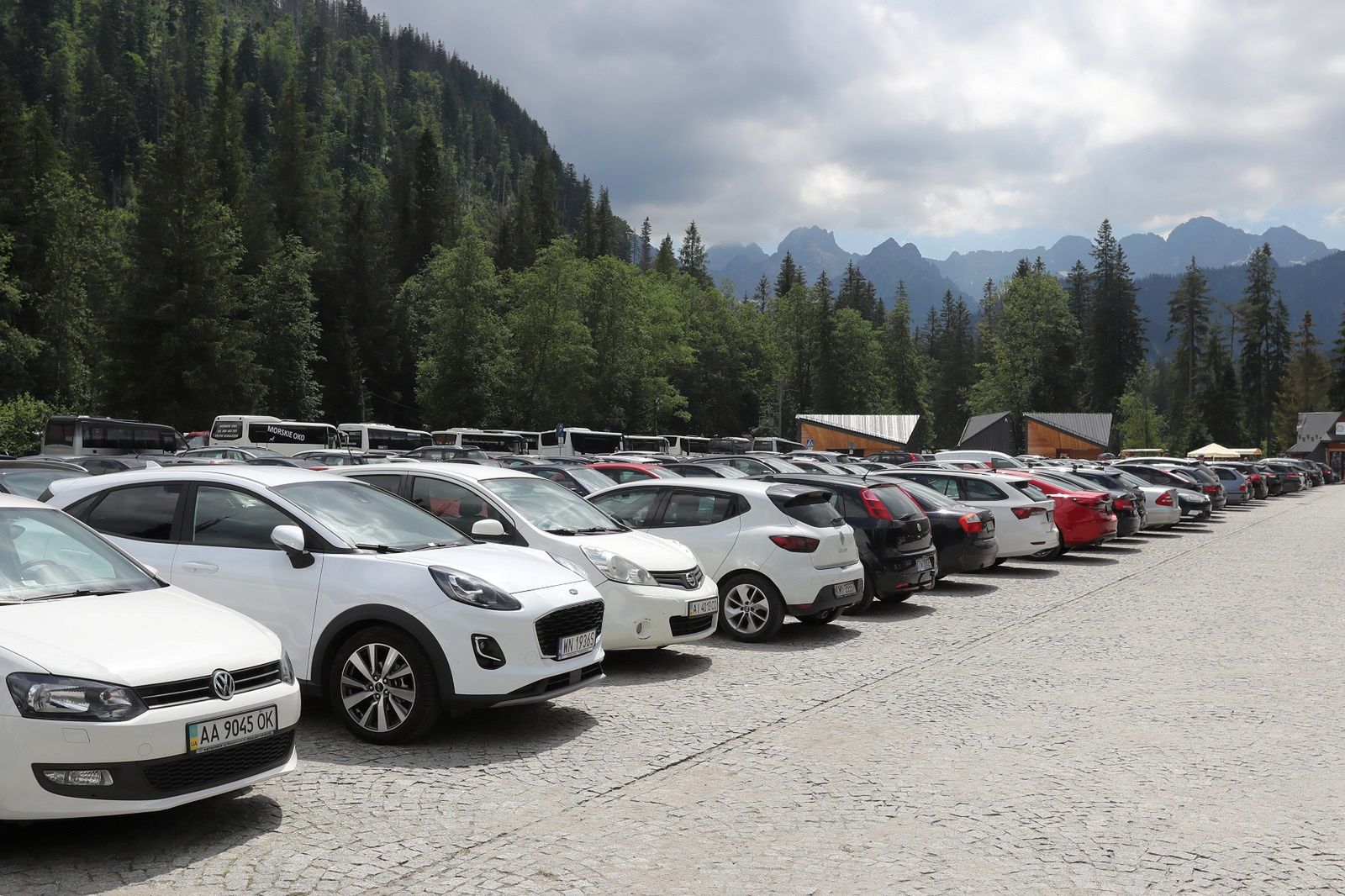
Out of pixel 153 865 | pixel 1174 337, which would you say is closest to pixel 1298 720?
pixel 153 865

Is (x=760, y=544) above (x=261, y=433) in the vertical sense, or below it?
below

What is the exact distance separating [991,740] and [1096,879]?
8.15ft

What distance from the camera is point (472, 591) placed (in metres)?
6.67

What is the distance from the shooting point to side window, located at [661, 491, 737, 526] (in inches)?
444

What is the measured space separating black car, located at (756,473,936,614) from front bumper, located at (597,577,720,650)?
370 centimetres

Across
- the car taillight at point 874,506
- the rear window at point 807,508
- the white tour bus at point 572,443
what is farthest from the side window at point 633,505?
the white tour bus at point 572,443

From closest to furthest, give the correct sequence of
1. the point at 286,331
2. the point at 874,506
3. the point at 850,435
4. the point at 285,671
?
the point at 285,671
the point at 874,506
the point at 286,331
the point at 850,435

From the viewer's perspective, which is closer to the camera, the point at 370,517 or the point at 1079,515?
the point at 370,517

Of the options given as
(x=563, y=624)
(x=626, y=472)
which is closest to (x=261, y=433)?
(x=626, y=472)

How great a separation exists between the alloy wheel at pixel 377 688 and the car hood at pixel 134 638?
121 centimetres

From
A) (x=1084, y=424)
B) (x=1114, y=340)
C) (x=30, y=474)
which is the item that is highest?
(x=1114, y=340)

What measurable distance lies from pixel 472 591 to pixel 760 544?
4755 mm

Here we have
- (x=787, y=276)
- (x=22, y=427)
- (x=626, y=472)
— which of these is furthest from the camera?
(x=787, y=276)

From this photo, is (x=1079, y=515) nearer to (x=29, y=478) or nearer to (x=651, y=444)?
(x=29, y=478)
